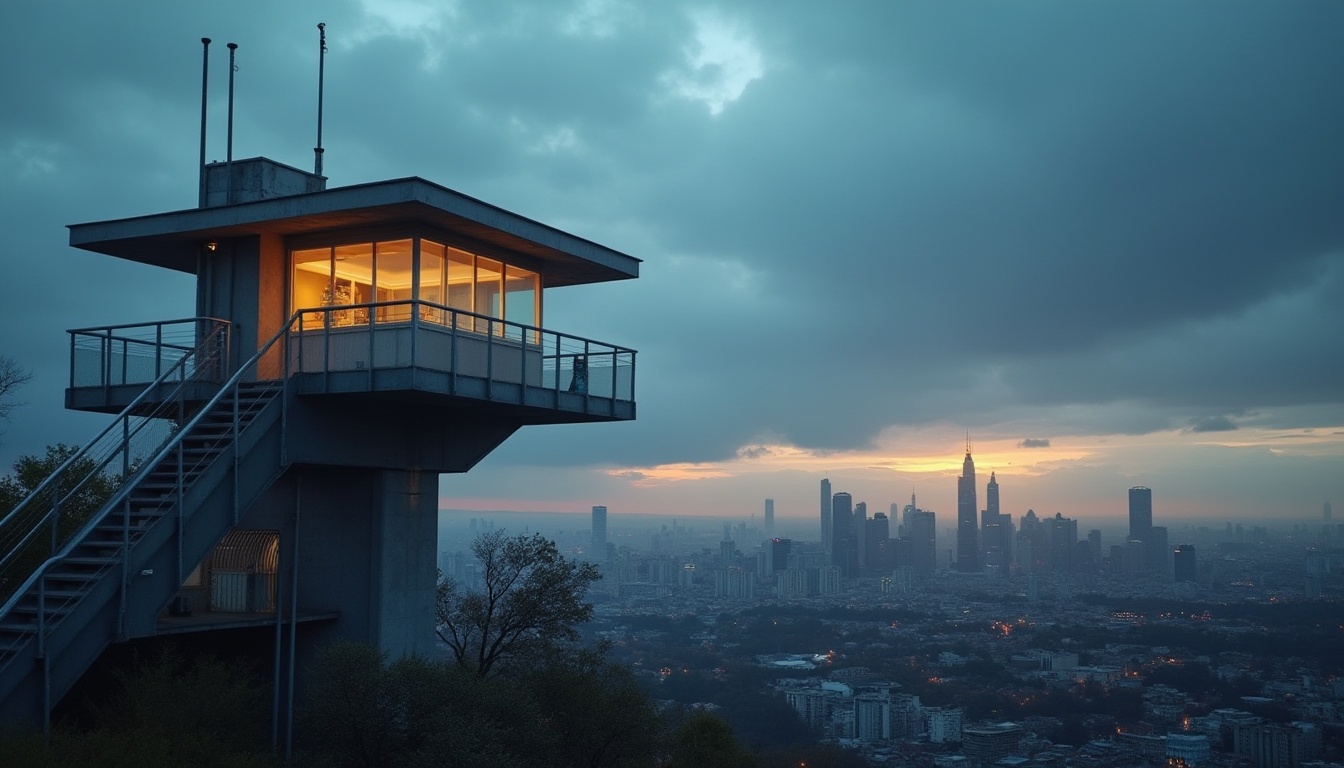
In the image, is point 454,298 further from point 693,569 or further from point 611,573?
point 693,569

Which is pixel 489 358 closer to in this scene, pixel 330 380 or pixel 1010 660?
pixel 330 380

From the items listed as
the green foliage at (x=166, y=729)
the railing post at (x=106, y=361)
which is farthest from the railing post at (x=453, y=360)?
the railing post at (x=106, y=361)

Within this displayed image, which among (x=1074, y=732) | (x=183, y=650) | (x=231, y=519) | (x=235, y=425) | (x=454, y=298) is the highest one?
(x=454, y=298)

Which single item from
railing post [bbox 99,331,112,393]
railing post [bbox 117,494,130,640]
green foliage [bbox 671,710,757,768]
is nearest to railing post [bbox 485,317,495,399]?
railing post [bbox 117,494,130,640]

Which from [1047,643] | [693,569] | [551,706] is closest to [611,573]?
[693,569]

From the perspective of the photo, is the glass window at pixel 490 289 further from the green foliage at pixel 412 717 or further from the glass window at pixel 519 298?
the green foliage at pixel 412 717

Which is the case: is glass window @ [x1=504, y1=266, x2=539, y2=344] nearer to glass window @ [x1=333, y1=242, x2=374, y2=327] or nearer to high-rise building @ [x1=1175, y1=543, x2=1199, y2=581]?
Answer: glass window @ [x1=333, y1=242, x2=374, y2=327]
